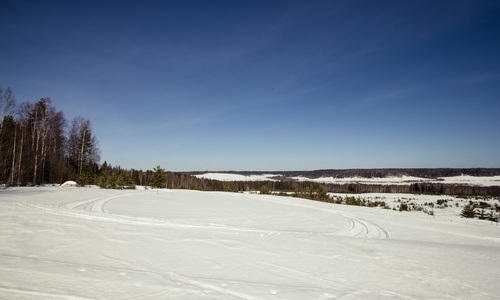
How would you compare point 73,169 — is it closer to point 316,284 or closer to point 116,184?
point 116,184

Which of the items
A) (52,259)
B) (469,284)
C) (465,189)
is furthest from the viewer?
(465,189)

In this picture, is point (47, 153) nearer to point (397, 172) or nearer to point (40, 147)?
point (40, 147)

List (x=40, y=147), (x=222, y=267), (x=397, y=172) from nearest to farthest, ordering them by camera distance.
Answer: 1. (x=222, y=267)
2. (x=40, y=147)
3. (x=397, y=172)

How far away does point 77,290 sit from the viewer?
7.09 feet

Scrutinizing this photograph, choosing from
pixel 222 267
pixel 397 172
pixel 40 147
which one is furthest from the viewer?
pixel 397 172

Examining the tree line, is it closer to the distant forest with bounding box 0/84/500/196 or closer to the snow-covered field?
the distant forest with bounding box 0/84/500/196

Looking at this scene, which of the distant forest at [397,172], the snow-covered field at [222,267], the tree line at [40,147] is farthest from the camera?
the distant forest at [397,172]

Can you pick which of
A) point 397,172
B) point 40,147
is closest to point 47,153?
point 40,147

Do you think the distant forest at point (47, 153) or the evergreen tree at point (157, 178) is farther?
the evergreen tree at point (157, 178)

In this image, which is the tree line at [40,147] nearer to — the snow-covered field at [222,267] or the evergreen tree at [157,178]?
the evergreen tree at [157,178]

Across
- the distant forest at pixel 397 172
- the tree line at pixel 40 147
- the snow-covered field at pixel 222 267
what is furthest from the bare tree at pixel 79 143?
the distant forest at pixel 397 172

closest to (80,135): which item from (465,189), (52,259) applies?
(52,259)

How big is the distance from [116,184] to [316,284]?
1149 inches

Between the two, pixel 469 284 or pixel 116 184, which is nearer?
pixel 469 284
